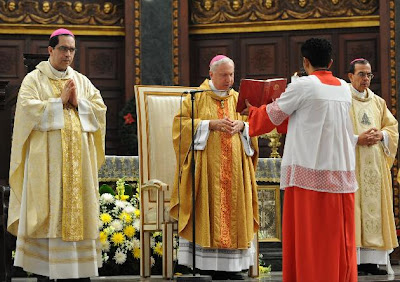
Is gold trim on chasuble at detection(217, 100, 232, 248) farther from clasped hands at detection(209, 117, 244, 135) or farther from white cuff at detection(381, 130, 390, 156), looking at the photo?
white cuff at detection(381, 130, 390, 156)

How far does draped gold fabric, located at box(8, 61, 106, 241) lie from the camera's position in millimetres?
6238

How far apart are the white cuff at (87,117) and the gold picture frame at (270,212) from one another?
2.51m

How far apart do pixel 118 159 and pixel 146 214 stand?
2100 mm

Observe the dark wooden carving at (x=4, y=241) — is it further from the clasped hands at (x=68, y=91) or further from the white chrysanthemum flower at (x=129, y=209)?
the white chrysanthemum flower at (x=129, y=209)

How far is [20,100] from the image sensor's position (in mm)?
6332

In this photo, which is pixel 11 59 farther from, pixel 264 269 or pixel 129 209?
pixel 264 269

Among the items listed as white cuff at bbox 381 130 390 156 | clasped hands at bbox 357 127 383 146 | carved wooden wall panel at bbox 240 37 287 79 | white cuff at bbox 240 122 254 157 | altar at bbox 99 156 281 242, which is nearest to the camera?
white cuff at bbox 240 122 254 157

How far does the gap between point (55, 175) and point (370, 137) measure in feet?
9.39

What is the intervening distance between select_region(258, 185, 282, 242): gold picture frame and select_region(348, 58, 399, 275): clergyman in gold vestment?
1.06 meters

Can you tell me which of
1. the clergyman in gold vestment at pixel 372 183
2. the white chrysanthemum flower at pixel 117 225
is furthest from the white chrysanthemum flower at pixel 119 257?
the clergyman in gold vestment at pixel 372 183

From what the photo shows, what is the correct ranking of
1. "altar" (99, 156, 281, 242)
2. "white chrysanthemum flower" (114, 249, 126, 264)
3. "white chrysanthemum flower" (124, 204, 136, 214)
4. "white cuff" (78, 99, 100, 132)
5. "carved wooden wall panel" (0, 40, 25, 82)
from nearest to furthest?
"white cuff" (78, 99, 100, 132) → "white chrysanthemum flower" (114, 249, 126, 264) → "white chrysanthemum flower" (124, 204, 136, 214) → "altar" (99, 156, 281, 242) → "carved wooden wall panel" (0, 40, 25, 82)

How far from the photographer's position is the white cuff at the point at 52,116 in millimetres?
6309

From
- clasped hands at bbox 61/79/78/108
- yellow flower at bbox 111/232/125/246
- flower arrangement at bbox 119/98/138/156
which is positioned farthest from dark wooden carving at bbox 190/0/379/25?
clasped hands at bbox 61/79/78/108

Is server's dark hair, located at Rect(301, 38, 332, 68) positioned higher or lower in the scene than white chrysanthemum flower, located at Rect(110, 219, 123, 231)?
higher
